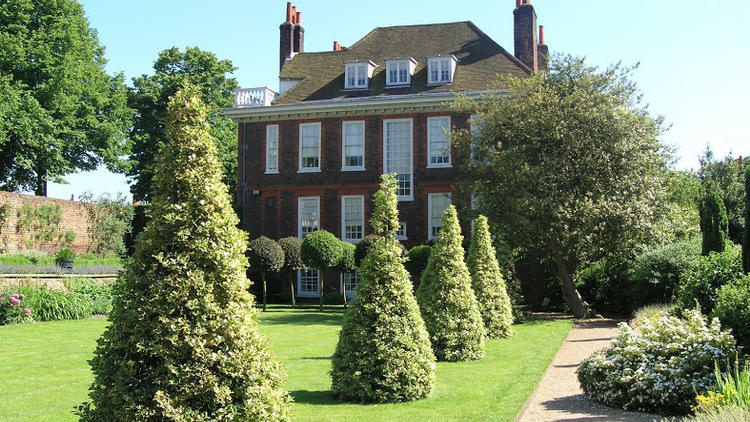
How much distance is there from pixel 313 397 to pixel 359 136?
22.6 meters

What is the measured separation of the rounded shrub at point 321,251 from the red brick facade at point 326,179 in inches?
205

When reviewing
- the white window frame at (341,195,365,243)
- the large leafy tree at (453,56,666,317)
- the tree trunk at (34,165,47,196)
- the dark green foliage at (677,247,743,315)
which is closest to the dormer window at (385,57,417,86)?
the white window frame at (341,195,365,243)

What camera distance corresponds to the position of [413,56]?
3319cm

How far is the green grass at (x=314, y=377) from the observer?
8.32 metres

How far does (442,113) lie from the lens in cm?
2980

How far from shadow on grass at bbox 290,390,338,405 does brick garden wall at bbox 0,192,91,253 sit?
21.1 m

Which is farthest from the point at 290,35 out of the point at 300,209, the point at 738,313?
the point at 738,313

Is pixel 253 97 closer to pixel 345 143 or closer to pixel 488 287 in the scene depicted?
pixel 345 143

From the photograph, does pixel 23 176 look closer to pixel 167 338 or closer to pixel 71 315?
pixel 71 315

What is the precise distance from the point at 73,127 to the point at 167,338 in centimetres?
3377

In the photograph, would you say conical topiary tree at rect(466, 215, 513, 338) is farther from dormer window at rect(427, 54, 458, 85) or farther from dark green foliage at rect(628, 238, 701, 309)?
dormer window at rect(427, 54, 458, 85)

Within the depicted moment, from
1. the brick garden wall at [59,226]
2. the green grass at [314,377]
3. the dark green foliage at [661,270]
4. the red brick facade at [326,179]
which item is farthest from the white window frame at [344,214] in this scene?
the dark green foliage at [661,270]

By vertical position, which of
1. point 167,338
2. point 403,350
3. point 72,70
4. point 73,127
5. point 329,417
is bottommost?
point 329,417

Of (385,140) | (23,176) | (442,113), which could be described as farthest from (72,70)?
(442,113)
